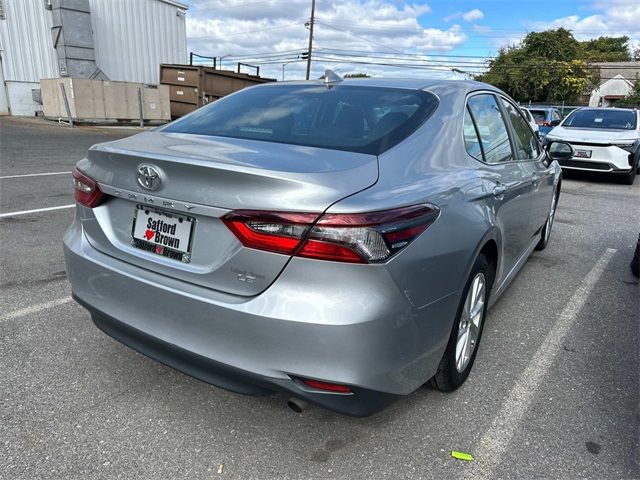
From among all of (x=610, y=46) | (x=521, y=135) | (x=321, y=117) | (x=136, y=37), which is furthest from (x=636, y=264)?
(x=610, y=46)

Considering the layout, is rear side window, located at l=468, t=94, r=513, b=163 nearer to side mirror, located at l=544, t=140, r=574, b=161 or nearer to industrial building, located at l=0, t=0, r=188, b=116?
side mirror, located at l=544, t=140, r=574, b=161

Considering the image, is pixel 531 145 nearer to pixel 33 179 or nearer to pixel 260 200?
pixel 260 200

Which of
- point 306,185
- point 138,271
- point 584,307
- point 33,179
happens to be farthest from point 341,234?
point 33,179

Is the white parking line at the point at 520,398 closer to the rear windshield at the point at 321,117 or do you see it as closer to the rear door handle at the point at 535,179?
the rear door handle at the point at 535,179

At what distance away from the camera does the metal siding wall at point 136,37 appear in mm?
23156

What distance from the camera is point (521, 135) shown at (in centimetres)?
394

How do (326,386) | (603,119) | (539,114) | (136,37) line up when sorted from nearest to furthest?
1. (326,386)
2. (603,119)
3. (539,114)
4. (136,37)

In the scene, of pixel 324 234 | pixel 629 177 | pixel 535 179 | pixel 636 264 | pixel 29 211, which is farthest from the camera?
pixel 629 177

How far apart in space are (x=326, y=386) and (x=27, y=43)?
24.4m

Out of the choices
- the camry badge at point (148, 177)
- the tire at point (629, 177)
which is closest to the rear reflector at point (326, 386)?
the camry badge at point (148, 177)

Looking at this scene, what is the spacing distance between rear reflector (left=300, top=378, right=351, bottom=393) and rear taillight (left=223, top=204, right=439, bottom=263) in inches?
18.7

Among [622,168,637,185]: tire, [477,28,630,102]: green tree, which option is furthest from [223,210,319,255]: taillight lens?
[477,28,630,102]: green tree

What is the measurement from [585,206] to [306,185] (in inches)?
307

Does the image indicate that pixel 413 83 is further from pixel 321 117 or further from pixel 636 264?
pixel 636 264
